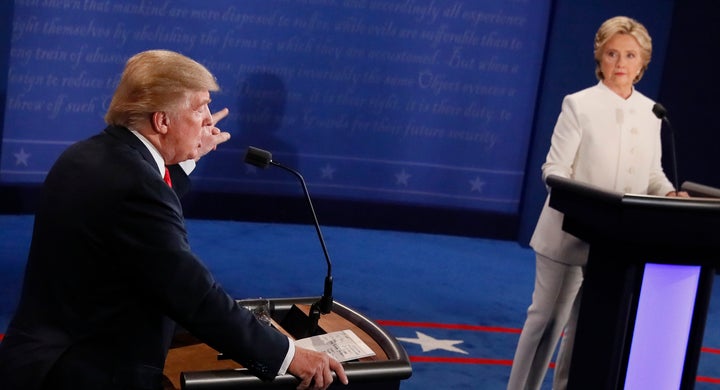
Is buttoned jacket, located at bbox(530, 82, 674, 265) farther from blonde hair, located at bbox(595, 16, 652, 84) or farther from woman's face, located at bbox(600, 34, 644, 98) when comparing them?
blonde hair, located at bbox(595, 16, 652, 84)

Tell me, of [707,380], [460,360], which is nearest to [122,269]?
[460,360]

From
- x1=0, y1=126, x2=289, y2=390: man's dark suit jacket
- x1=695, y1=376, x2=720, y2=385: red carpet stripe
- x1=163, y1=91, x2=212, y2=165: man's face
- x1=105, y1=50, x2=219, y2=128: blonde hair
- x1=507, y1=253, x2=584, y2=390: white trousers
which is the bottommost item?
x1=695, y1=376, x2=720, y2=385: red carpet stripe

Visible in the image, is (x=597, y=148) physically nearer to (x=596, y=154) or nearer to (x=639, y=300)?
(x=596, y=154)

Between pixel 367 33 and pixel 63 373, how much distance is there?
5331 mm

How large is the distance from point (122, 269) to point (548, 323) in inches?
81.4

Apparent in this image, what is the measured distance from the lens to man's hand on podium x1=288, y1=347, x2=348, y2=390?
2256 millimetres

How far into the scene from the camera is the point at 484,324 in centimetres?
543

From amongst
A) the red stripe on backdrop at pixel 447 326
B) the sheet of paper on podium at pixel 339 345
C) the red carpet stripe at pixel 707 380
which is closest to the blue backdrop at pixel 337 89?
the red stripe on backdrop at pixel 447 326

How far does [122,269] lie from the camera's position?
2102 mm

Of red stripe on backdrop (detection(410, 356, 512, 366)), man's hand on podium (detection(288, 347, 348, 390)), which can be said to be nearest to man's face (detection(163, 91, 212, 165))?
man's hand on podium (detection(288, 347, 348, 390))

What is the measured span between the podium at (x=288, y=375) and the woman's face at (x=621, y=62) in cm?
152

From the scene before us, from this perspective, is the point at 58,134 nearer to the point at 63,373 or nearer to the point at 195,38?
the point at 195,38

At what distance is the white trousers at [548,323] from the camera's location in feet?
12.2

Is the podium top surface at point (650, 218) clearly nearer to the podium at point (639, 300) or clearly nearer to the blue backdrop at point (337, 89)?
the podium at point (639, 300)
